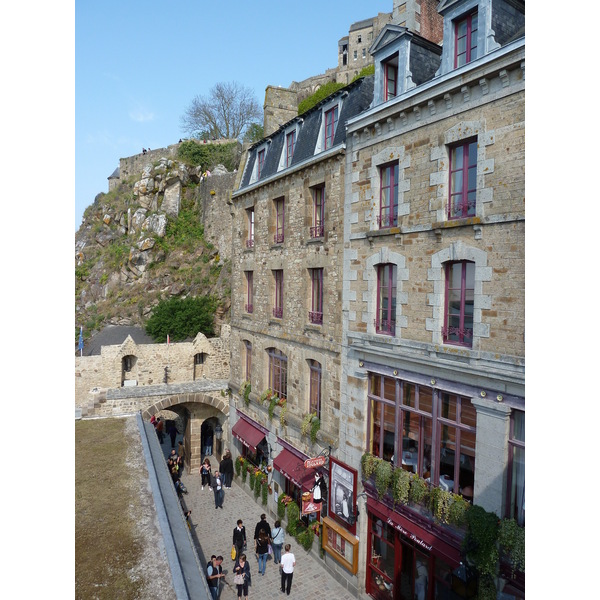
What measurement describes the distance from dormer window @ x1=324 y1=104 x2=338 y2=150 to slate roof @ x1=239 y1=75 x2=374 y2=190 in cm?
23

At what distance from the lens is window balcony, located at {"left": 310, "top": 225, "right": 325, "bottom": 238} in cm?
1192

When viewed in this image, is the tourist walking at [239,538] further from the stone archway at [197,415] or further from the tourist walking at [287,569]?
the stone archway at [197,415]

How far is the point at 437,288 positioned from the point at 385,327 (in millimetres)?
1809

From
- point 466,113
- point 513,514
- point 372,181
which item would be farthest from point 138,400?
point 466,113

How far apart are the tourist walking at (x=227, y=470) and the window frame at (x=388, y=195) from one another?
36.5ft

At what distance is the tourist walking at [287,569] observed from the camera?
10188 millimetres

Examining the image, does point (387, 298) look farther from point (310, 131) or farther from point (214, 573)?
point (214, 573)

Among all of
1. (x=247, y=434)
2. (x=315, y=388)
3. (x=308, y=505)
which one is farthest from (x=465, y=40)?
(x=247, y=434)

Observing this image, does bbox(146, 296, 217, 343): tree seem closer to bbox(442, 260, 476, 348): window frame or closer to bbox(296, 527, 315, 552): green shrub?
bbox(296, 527, 315, 552): green shrub

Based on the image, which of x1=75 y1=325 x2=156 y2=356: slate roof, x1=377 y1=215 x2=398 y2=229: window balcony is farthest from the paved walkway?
x1=75 y1=325 x2=156 y2=356: slate roof

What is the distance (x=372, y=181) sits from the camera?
986 cm

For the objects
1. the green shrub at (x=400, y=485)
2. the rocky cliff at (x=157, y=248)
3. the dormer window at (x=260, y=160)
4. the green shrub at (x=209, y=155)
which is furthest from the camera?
the green shrub at (x=209, y=155)

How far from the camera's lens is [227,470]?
1609 cm

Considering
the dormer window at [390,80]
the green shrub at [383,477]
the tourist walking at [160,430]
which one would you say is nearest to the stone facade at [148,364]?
the tourist walking at [160,430]
